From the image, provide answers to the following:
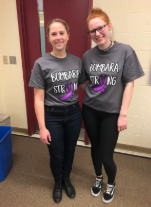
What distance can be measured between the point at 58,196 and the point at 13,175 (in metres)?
0.60

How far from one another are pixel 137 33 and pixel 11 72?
5.53 feet

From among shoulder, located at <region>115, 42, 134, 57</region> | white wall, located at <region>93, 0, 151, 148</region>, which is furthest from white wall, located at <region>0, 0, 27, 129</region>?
shoulder, located at <region>115, 42, 134, 57</region>

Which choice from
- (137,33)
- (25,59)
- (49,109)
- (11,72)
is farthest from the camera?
(11,72)

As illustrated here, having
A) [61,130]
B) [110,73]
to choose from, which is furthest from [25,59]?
[110,73]

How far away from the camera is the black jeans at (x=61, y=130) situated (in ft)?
4.07

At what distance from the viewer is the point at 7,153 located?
1.71 meters

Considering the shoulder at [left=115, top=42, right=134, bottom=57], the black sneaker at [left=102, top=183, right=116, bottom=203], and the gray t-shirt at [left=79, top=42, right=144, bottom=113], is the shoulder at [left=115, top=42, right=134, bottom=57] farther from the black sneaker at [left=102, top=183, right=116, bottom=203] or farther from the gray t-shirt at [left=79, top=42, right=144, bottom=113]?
the black sneaker at [left=102, top=183, right=116, bottom=203]

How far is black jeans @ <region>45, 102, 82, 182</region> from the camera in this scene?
48.9 inches

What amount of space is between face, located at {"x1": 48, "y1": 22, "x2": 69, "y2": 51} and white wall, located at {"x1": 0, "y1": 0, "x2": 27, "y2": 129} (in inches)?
48.5

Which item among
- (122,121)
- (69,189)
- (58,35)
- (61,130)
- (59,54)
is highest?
(58,35)

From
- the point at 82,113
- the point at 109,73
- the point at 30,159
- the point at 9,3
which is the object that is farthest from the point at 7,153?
the point at 9,3

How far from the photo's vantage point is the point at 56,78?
1.15 meters

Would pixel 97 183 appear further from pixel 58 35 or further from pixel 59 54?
pixel 58 35

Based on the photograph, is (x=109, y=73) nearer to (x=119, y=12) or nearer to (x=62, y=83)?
(x=62, y=83)
